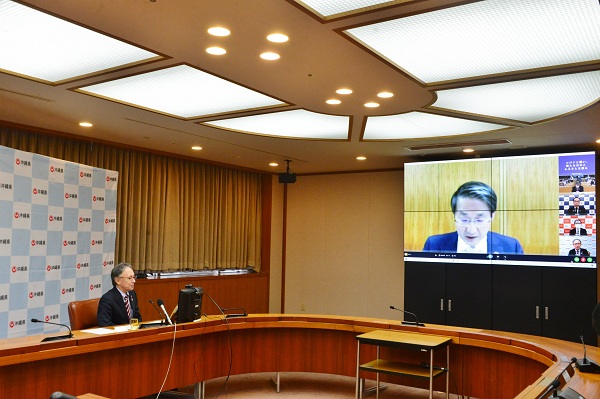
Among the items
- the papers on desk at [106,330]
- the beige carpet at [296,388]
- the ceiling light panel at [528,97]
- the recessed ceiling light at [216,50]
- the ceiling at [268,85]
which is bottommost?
the beige carpet at [296,388]

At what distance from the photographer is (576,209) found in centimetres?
738

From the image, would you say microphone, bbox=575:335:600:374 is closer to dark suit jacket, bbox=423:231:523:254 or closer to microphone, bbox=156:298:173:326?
microphone, bbox=156:298:173:326

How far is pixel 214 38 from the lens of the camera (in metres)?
3.86

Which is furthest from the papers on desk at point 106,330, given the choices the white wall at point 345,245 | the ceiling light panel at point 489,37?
the white wall at point 345,245

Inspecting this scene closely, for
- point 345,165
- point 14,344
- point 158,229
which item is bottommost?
point 14,344

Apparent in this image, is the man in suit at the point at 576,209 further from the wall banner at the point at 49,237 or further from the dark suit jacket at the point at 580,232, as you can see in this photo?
the wall banner at the point at 49,237

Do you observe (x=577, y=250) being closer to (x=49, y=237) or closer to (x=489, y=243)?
(x=489, y=243)

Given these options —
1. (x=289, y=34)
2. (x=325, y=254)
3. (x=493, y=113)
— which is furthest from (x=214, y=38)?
(x=325, y=254)

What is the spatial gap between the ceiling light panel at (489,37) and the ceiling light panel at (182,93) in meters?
1.63

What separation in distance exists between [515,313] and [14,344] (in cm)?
614

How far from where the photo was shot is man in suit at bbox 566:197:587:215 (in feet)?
24.1

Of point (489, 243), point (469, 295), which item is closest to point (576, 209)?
point (489, 243)

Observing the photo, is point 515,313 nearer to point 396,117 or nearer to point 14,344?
point 396,117

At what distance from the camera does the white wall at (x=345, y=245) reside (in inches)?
387
